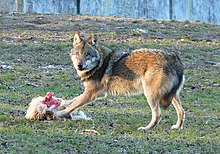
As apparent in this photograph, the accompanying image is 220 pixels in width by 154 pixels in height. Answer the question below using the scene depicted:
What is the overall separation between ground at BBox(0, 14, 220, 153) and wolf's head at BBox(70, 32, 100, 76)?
0.88m

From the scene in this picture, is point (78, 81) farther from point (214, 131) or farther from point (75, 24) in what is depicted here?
point (75, 24)

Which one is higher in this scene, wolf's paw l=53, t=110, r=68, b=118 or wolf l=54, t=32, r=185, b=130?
wolf l=54, t=32, r=185, b=130

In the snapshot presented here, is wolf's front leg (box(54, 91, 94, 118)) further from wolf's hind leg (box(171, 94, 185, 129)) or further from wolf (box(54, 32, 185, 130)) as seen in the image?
wolf's hind leg (box(171, 94, 185, 129))

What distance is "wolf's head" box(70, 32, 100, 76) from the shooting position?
10.1 m

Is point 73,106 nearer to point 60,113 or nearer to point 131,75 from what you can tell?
point 60,113

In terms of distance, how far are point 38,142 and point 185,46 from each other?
1216cm

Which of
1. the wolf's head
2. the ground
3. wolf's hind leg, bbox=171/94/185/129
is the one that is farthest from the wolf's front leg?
wolf's hind leg, bbox=171/94/185/129

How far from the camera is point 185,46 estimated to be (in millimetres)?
19766

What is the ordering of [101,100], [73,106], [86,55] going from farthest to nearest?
[101,100], [86,55], [73,106]

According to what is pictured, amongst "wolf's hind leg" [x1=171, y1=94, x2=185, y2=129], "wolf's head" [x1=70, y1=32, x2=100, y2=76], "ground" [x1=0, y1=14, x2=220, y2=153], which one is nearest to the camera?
"ground" [x1=0, y1=14, x2=220, y2=153]

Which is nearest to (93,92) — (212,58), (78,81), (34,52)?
(78,81)

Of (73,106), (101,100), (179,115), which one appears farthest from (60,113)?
(101,100)

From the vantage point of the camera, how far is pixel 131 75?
10.1 metres

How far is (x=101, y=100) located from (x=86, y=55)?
2210 millimetres
